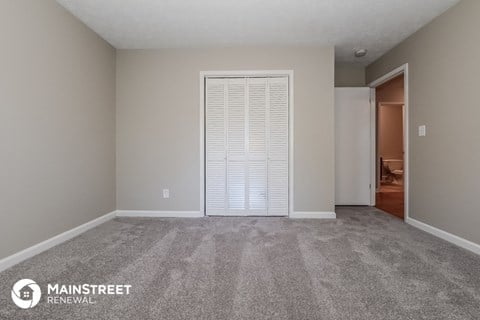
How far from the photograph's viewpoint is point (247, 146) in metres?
3.60

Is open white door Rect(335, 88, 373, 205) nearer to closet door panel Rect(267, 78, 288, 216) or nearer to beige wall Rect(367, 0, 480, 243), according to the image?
beige wall Rect(367, 0, 480, 243)

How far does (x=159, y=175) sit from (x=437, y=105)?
11.9 feet

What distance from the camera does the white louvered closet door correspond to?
3568mm

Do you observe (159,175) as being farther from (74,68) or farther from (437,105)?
(437,105)

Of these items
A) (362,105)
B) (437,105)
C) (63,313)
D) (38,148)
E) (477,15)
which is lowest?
(63,313)

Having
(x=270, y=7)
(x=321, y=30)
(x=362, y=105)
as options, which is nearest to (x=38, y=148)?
(x=270, y=7)

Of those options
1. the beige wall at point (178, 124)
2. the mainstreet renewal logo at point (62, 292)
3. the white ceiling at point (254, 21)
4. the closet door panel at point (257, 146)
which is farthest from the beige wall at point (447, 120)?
the mainstreet renewal logo at point (62, 292)

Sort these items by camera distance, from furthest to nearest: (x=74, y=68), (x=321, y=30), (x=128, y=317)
→ (x=321, y=30) → (x=74, y=68) → (x=128, y=317)

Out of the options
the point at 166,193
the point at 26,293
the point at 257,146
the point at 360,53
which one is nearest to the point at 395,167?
the point at 360,53

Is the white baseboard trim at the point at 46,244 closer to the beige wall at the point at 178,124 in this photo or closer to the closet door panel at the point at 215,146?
the beige wall at the point at 178,124

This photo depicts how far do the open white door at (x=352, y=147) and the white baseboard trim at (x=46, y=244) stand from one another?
3746 mm

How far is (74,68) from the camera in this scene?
2.75 meters

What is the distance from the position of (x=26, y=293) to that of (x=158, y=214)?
2.02 m

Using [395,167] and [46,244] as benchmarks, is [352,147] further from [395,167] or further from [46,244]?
[46,244]
